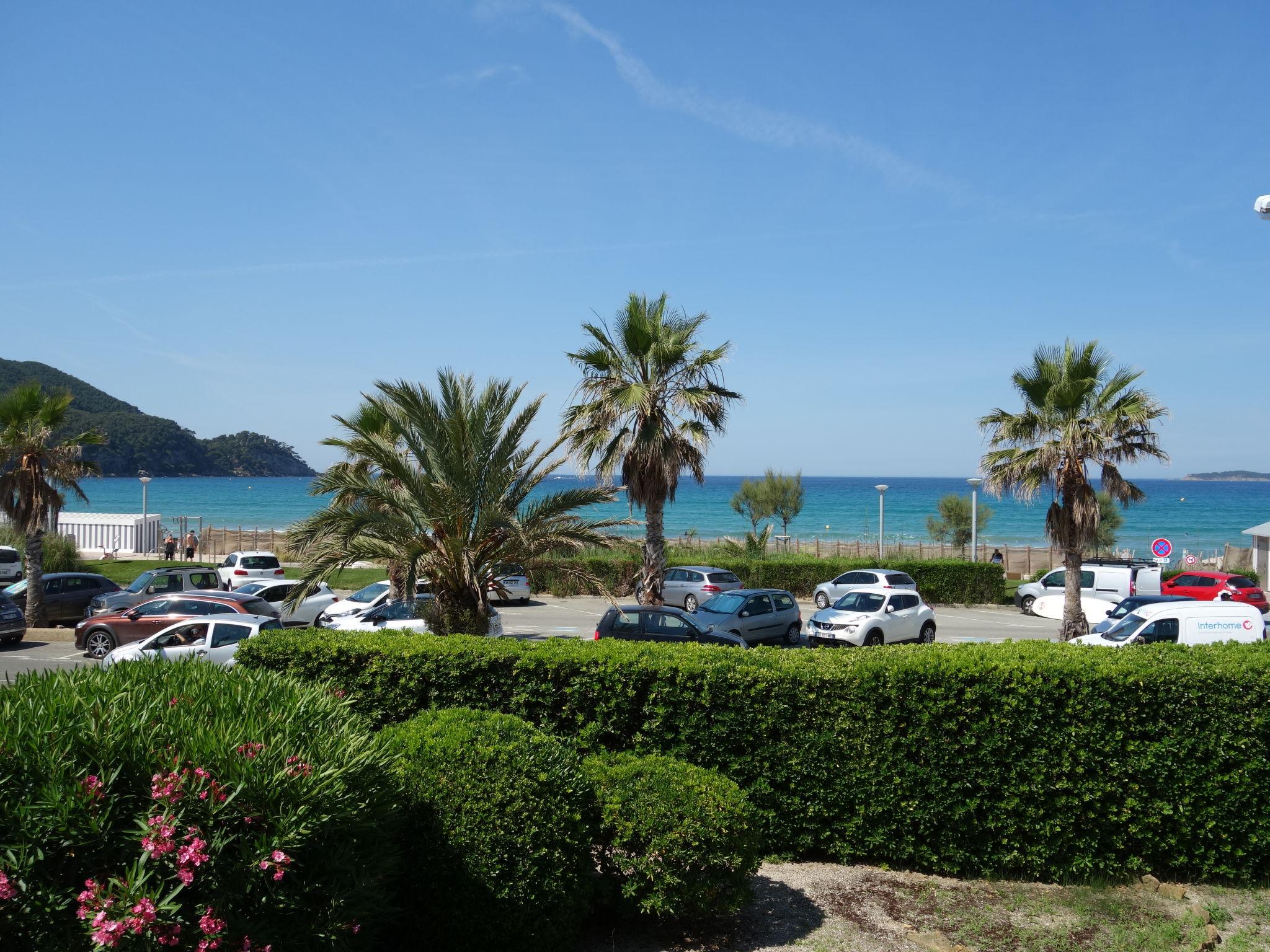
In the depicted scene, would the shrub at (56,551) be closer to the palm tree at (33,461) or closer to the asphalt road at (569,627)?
the palm tree at (33,461)

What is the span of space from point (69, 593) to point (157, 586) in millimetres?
2292

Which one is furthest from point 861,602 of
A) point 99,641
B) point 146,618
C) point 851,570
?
point 99,641

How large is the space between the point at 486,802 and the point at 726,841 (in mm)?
1632

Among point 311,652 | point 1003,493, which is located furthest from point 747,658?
point 1003,493

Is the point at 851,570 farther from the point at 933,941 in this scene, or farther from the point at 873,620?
the point at 933,941

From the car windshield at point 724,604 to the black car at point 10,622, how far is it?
1657 centimetres

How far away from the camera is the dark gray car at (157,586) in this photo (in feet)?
75.6

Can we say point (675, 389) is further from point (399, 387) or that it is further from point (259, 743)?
point (259, 743)

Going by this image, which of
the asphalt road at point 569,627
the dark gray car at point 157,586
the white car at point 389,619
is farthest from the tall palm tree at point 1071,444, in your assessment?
the dark gray car at point 157,586

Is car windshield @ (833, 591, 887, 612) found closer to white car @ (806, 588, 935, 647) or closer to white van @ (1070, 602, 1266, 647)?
white car @ (806, 588, 935, 647)

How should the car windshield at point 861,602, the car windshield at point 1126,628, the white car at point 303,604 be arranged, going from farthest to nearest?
the white car at point 303,604, the car windshield at point 861,602, the car windshield at point 1126,628

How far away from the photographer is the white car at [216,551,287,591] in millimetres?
29141

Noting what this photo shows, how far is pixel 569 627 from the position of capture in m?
25.3

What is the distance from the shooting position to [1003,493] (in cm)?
2225
